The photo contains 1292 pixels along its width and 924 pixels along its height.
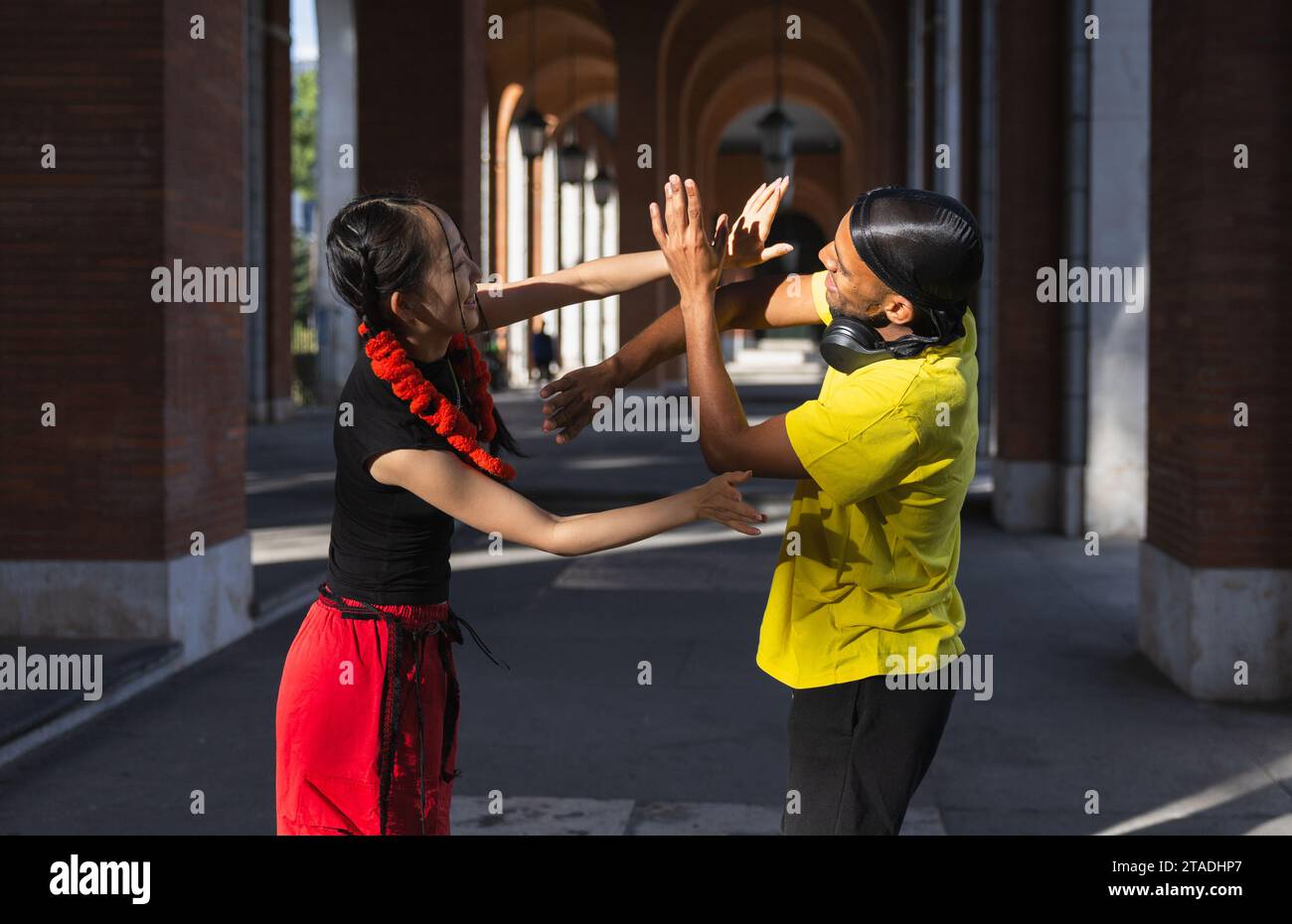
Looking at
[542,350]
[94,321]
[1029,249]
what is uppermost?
[542,350]

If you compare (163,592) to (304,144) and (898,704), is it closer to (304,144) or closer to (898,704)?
(898,704)

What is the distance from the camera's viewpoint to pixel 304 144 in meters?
81.6

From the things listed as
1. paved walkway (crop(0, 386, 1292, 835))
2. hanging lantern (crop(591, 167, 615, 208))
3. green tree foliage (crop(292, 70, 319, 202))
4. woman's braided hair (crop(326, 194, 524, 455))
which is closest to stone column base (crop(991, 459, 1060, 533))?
paved walkway (crop(0, 386, 1292, 835))

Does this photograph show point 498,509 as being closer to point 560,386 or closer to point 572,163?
point 560,386

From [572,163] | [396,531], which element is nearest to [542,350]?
[572,163]

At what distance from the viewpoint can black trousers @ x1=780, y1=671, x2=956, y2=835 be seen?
2.79 metres

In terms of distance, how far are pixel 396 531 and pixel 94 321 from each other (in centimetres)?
498

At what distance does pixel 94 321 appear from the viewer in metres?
7.11

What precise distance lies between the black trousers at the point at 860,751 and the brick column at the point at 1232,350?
14.9 ft

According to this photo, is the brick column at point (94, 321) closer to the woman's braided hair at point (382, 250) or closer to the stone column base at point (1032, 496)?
the woman's braided hair at point (382, 250)

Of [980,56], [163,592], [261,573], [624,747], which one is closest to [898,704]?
[624,747]

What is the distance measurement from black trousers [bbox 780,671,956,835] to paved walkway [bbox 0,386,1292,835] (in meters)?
A: 2.22
